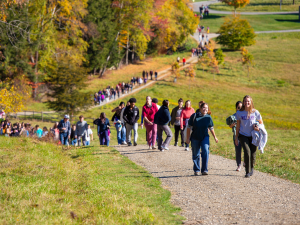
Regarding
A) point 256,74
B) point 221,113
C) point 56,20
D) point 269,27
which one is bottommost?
point 221,113

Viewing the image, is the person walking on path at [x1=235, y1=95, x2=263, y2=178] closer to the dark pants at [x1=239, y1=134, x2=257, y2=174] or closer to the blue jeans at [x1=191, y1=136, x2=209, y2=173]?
the dark pants at [x1=239, y1=134, x2=257, y2=174]

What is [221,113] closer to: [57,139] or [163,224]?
[57,139]

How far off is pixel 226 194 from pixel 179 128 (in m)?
7.08

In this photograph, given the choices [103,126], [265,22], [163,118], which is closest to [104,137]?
[103,126]

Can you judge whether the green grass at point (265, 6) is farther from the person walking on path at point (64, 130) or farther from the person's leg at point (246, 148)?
the person's leg at point (246, 148)

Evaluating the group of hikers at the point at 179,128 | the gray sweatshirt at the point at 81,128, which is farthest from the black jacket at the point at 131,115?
the gray sweatshirt at the point at 81,128

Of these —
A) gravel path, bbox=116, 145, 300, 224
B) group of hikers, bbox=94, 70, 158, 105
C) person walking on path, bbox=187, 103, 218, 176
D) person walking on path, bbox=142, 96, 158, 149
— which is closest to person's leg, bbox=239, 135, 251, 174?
gravel path, bbox=116, 145, 300, 224

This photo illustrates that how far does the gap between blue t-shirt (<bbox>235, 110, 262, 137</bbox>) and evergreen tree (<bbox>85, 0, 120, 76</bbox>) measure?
4443 centimetres

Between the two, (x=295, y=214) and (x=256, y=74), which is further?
(x=256, y=74)

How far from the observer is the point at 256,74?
61656mm

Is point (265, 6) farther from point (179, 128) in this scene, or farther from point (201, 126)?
point (201, 126)

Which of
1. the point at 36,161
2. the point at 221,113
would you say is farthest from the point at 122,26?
the point at 36,161

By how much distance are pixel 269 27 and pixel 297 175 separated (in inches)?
3894

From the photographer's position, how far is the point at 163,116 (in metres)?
12.0
